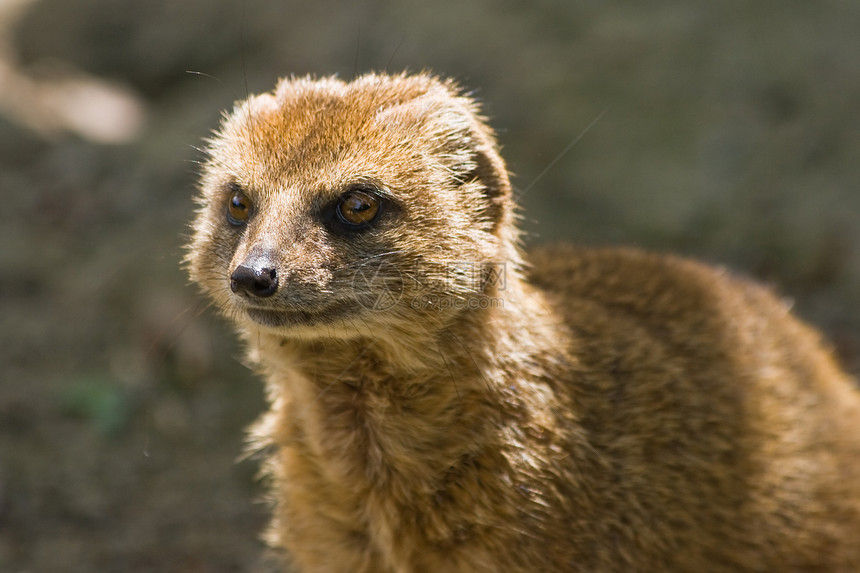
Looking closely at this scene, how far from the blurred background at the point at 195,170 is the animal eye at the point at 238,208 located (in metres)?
1.71

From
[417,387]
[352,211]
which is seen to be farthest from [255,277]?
[417,387]

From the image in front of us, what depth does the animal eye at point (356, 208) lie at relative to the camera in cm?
297

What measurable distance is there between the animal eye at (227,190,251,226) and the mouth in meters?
0.43

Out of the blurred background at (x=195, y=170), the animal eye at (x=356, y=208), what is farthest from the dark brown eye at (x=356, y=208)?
the blurred background at (x=195, y=170)

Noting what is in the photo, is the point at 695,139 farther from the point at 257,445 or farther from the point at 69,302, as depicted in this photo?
the point at 69,302

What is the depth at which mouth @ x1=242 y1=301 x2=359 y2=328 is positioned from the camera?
2875 millimetres

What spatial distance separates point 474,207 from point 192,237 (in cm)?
111

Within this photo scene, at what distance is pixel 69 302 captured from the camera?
609cm

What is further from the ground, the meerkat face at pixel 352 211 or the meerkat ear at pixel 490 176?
the meerkat ear at pixel 490 176

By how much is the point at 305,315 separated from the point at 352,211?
1.27 feet

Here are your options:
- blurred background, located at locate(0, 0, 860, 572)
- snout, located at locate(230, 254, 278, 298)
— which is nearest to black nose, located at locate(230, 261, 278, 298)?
snout, located at locate(230, 254, 278, 298)

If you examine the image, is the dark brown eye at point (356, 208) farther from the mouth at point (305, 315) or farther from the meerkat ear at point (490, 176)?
the meerkat ear at point (490, 176)

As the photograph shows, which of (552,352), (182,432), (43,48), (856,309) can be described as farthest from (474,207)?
(43,48)

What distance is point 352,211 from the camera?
117 inches
